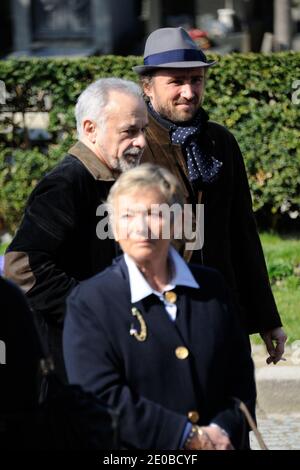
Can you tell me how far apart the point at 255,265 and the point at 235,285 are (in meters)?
0.12

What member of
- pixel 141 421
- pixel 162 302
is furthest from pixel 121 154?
pixel 141 421

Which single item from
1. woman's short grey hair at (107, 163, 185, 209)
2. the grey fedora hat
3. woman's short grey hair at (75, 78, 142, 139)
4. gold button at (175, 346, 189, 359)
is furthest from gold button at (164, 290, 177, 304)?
the grey fedora hat

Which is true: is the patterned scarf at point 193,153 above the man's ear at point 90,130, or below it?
below

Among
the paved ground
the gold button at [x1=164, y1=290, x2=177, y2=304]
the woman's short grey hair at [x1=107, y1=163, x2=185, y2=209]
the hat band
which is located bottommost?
the paved ground

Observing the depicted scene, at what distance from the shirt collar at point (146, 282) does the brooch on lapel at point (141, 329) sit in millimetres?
36

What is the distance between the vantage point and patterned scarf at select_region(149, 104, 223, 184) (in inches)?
172

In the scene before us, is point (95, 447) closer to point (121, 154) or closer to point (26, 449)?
point (26, 449)

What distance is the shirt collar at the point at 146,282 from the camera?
3.39 meters

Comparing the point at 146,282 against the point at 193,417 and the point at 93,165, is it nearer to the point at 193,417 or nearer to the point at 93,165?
the point at 193,417

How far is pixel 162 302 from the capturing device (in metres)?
3.43

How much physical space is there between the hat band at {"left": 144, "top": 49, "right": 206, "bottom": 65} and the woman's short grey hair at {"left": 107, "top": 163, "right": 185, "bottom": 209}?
1152 millimetres
